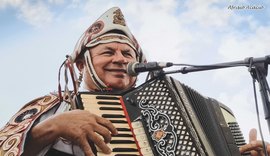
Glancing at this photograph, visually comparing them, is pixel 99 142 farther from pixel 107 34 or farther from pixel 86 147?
pixel 107 34

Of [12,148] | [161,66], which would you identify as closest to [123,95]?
[161,66]

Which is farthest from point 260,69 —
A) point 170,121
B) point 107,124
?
point 107,124

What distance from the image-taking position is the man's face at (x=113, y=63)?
140 inches

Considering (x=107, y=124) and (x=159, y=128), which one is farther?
(x=159, y=128)

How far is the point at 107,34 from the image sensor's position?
3775 millimetres

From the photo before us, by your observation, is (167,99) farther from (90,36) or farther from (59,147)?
(90,36)

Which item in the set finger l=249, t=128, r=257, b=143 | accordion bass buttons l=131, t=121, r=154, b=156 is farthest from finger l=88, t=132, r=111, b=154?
finger l=249, t=128, r=257, b=143

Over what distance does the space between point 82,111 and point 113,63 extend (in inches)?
41.7

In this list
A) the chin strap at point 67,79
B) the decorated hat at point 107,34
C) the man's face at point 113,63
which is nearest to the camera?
the chin strap at point 67,79

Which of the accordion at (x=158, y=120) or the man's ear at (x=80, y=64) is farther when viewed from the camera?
the man's ear at (x=80, y=64)

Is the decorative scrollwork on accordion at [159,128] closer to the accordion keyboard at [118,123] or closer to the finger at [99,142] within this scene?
the accordion keyboard at [118,123]

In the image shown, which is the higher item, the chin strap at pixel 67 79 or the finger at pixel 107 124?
the chin strap at pixel 67 79

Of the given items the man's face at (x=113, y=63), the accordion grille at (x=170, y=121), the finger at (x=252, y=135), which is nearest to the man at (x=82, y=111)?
the man's face at (x=113, y=63)

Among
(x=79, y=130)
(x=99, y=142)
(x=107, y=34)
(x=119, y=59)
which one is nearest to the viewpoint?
(x=99, y=142)
